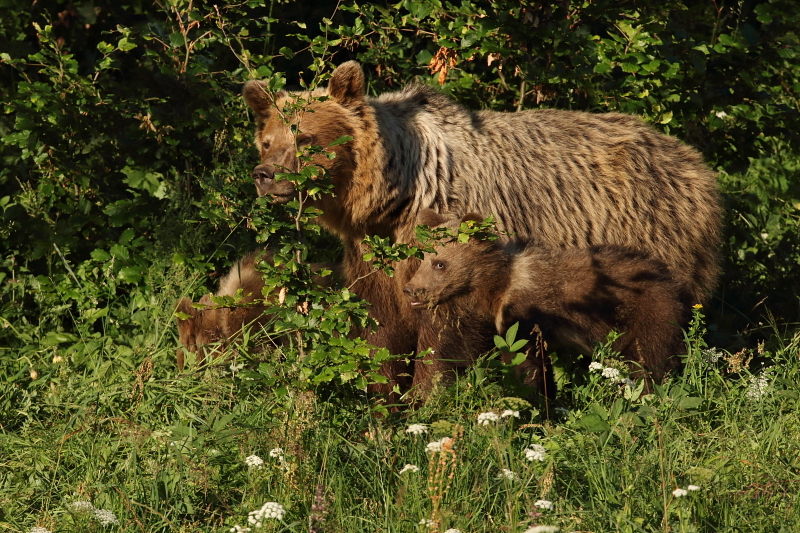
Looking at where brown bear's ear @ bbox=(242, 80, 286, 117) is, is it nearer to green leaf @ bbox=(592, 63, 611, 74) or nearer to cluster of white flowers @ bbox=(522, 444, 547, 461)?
green leaf @ bbox=(592, 63, 611, 74)

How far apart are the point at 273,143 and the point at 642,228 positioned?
2537 millimetres

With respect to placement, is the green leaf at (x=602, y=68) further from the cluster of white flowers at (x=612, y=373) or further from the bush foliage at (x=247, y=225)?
the cluster of white flowers at (x=612, y=373)

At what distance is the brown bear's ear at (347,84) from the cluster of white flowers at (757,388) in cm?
277

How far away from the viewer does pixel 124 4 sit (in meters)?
8.34

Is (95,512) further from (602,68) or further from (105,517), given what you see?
(602,68)

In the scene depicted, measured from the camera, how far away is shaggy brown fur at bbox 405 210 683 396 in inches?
225

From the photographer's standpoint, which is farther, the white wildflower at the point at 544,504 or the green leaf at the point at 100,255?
the green leaf at the point at 100,255

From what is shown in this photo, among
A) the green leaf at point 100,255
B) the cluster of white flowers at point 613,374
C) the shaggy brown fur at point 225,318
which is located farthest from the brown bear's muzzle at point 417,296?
the green leaf at point 100,255

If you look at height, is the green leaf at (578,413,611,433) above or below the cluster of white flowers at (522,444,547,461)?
below

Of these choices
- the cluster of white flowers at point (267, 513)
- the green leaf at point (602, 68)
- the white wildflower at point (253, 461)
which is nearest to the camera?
the cluster of white flowers at point (267, 513)

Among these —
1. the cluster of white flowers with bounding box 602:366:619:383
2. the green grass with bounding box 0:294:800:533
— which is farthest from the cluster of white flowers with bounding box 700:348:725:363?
the cluster of white flowers with bounding box 602:366:619:383

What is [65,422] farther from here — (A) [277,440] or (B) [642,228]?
(B) [642,228]

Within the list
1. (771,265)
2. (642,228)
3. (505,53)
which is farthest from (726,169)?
(505,53)

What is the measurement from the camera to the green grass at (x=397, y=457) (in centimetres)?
392
